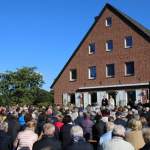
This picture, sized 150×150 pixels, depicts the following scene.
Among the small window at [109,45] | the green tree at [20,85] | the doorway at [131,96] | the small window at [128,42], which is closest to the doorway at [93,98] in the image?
the doorway at [131,96]

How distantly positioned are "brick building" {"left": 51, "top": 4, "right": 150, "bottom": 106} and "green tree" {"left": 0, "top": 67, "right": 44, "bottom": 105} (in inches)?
735

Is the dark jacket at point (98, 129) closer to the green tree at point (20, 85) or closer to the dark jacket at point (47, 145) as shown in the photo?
the dark jacket at point (47, 145)

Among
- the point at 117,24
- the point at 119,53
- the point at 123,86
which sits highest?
the point at 117,24

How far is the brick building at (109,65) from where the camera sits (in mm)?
43500

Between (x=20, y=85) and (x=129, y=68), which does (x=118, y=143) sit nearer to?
(x=129, y=68)

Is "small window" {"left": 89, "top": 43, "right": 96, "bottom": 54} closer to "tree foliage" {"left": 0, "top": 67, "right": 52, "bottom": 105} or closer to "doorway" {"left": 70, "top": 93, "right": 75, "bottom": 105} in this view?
"doorway" {"left": 70, "top": 93, "right": 75, "bottom": 105}

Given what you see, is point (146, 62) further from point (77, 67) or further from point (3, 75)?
point (3, 75)

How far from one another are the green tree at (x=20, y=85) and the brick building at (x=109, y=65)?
1866 centimetres

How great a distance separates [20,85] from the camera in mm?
72062

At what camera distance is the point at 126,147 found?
8.47 metres

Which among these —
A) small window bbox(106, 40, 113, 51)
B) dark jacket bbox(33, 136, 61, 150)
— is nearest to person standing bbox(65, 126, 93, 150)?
dark jacket bbox(33, 136, 61, 150)

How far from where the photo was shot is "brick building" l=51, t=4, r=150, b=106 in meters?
43.5

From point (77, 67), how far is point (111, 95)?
18.1 ft

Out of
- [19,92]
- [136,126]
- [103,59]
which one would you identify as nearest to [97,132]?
[136,126]
